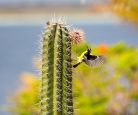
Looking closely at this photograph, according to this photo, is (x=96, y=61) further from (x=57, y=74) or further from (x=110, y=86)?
(x=110, y=86)

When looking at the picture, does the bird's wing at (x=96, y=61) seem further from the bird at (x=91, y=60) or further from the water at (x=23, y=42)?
the water at (x=23, y=42)

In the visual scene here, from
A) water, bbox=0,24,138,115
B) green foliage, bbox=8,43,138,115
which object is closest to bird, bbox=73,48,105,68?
green foliage, bbox=8,43,138,115

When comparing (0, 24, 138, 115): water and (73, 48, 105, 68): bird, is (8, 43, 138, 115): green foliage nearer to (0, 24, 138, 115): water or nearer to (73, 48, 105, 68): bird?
(73, 48, 105, 68): bird

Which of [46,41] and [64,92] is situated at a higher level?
[46,41]

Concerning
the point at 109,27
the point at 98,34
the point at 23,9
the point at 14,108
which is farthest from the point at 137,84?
the point at 23,9

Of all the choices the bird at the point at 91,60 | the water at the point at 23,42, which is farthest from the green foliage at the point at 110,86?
the water at the point at 23,42

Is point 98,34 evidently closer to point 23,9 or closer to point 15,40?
point 15,40
